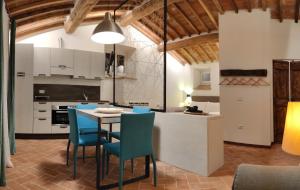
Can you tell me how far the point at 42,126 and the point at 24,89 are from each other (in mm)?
937

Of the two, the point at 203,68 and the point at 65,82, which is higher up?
the point at 203,68

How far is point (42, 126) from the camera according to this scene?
5.19m

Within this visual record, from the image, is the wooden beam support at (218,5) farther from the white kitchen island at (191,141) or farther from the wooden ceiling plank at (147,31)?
the wooden ceiling plank at (147,31)

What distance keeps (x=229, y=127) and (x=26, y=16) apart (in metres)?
5.03

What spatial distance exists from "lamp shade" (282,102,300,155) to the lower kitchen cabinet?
5.02 metres

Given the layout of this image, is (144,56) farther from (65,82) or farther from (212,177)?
(212,177)

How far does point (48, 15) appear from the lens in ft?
17.0

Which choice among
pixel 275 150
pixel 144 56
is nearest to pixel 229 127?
pixel 275 150

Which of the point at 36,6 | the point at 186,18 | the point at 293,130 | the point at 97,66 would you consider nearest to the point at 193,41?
the point at 186,18

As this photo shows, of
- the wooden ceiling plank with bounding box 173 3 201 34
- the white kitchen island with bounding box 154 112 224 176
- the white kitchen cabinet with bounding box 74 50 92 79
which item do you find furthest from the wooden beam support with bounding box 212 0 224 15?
the white kitchen cabinet with bounding box 74 50 92 79

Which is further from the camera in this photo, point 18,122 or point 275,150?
point 18,122

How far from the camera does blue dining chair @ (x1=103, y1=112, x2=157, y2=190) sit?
89.7 inches

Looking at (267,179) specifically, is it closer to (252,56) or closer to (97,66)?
(252,56)

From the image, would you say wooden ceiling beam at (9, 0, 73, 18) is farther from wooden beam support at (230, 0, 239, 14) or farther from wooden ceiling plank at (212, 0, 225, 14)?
wooden beam support at (230, 0, 239, 14)
